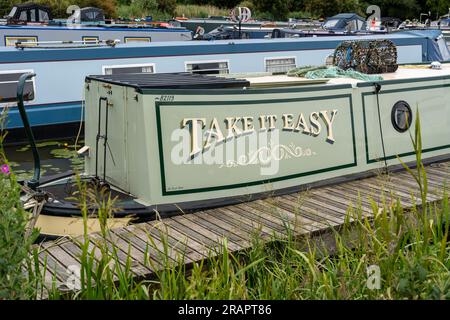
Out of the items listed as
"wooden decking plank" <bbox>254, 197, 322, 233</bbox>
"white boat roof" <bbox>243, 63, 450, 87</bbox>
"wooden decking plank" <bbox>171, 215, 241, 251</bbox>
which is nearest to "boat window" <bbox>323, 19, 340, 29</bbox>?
"white boat roof" <bbox>243, 63, 450, 87</bbox>

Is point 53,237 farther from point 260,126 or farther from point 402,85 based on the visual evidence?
point 402,85

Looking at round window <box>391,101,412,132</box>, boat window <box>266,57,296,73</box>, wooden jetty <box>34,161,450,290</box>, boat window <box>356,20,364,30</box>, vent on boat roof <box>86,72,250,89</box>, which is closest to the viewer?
wooden jetty <box>34,161,450,290</box>

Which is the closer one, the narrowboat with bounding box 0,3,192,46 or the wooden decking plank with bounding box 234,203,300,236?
the wooden decking plank with bounding box 234,203,300,236

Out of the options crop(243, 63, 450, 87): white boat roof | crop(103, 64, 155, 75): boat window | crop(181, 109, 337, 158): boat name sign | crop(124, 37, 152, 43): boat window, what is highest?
crop(124, 37, 152, 43): boat window

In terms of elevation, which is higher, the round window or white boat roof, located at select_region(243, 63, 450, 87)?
white boat roof, located at select_region(243, 63, 450, 87)

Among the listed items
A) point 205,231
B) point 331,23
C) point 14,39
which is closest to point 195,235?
point 205,231

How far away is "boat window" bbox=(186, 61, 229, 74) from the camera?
10547mm

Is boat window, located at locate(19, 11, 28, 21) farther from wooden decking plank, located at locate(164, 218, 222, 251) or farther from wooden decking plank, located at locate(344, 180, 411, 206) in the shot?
wooden decking plank, located at locate(164, 218, 222, 251)

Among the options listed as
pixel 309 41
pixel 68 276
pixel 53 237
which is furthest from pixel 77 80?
pixel 68 276

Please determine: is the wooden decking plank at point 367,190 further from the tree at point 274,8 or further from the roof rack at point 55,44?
the tree at point 274,8

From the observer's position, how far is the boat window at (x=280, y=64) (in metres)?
11.4

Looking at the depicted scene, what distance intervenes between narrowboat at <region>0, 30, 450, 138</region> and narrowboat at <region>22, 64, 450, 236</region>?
3.94m

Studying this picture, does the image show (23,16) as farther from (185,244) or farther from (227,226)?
(185,244)

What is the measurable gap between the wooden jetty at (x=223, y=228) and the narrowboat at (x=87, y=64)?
488 cm
